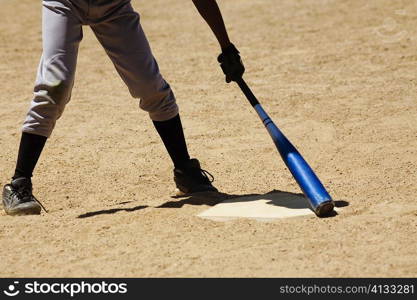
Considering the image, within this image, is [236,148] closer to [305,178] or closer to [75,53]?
[305,178]

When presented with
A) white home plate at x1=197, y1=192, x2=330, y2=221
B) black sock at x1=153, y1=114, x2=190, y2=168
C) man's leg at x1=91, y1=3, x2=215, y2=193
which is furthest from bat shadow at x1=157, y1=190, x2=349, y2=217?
black sock at x1=153, y1=114, x2=190, y2=168

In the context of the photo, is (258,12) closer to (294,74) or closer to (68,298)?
(294,74)

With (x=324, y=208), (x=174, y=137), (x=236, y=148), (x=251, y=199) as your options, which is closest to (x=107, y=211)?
(x=174, y=137)

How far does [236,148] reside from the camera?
605 centimetres

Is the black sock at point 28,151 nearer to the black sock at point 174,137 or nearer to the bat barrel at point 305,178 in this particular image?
the black sock at point 174,137

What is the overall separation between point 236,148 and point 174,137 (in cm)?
102

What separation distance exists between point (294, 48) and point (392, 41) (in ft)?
3.13

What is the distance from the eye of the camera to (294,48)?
8.68 metres

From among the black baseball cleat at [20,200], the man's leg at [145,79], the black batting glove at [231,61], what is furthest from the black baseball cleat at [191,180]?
the black baseball cleat at [20,200]

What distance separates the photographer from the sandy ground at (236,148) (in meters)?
4.01

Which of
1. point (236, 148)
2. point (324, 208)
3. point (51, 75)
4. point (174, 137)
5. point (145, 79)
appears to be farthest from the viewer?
point (236, 148)

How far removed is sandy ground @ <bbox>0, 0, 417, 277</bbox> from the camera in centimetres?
401

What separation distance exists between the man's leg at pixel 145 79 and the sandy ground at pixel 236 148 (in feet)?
0.64

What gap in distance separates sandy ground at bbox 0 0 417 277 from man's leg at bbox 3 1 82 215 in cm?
44
